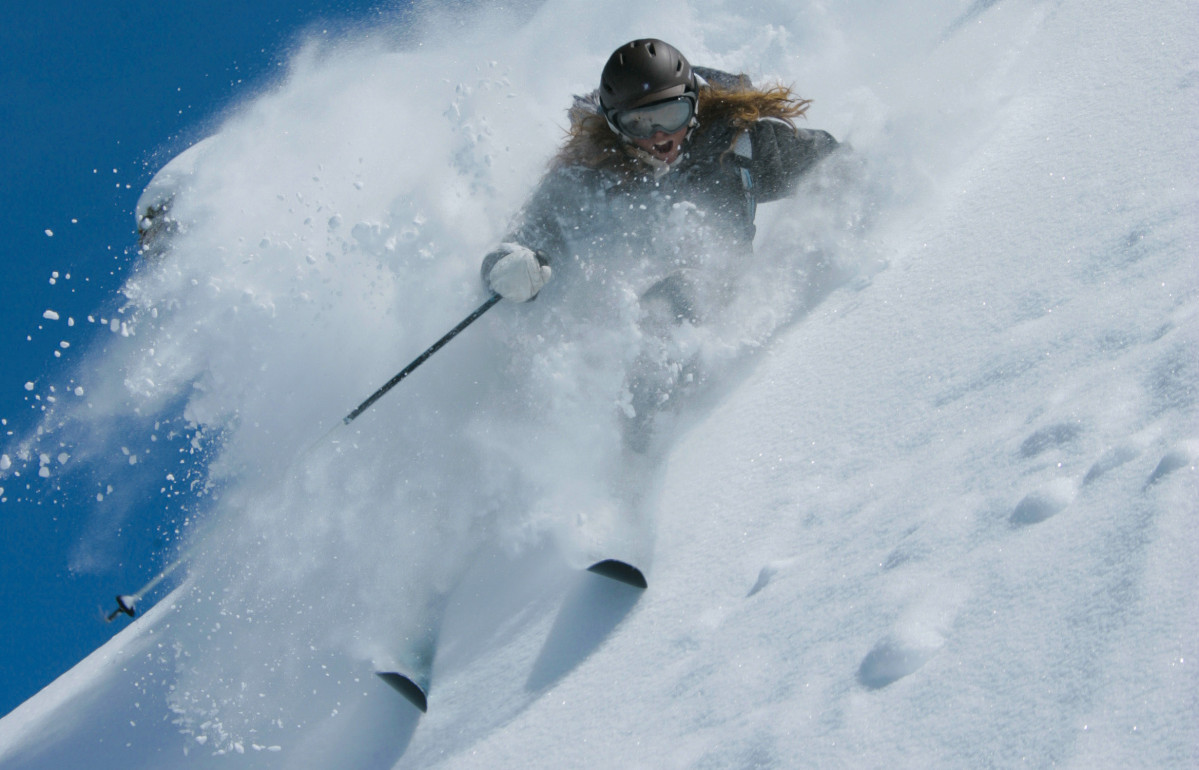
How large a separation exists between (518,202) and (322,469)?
1496mm

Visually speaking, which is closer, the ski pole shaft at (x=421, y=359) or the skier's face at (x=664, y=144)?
the ski pole shaft at (x=421, y=359)

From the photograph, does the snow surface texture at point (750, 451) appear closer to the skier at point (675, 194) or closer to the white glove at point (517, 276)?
the skier at point (675, 194)

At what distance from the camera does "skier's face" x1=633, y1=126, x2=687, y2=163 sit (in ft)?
9.32

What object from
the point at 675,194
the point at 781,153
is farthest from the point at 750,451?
the point at 781,153

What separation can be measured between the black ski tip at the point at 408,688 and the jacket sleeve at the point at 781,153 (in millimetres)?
2212

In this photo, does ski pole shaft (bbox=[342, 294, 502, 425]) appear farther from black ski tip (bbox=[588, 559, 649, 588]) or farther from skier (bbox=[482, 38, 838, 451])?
black ski tip (bbox=[588, 559, 649, 588])

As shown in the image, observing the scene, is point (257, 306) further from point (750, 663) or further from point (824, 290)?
point (750, 663)

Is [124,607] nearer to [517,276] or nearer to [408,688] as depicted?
[408,688]

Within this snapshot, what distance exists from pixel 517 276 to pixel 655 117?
759mm

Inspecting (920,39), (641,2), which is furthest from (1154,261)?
(641,2)

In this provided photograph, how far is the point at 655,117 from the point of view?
108 inches

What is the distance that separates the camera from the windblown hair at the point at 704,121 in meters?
2.98

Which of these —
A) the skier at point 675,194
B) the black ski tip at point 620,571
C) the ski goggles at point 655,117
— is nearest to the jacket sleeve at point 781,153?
the skier at point 675,194

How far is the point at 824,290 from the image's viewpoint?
9.66 feet
